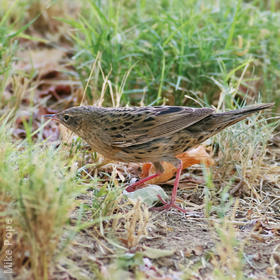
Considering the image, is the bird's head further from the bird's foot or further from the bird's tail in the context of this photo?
the bird's tail

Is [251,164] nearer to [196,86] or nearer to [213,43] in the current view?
[196,86]

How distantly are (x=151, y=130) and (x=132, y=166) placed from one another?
971mm

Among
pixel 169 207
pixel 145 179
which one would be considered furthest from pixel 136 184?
pixel 169 207

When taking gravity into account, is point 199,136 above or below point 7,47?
below

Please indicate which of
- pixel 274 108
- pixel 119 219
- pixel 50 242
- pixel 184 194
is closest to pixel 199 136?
pixel 184 194

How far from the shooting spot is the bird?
5.36 metres

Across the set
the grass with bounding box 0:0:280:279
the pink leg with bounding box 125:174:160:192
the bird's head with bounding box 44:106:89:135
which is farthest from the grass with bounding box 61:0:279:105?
the pink leg with bounding box 125:174:160:192

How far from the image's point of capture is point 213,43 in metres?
7.15

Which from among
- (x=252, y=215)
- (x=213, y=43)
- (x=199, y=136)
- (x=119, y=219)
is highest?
(x=213, y=43)

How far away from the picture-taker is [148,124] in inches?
213

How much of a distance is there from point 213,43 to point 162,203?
2.81m

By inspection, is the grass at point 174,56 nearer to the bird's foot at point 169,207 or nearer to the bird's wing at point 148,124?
the bird's wing at point 148,124

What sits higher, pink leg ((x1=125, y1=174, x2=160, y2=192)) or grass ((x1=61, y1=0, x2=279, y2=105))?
grass ((x1=61, y1=0, x2=279, y2=105))

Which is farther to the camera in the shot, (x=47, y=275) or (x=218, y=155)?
(x=218, y=155)
